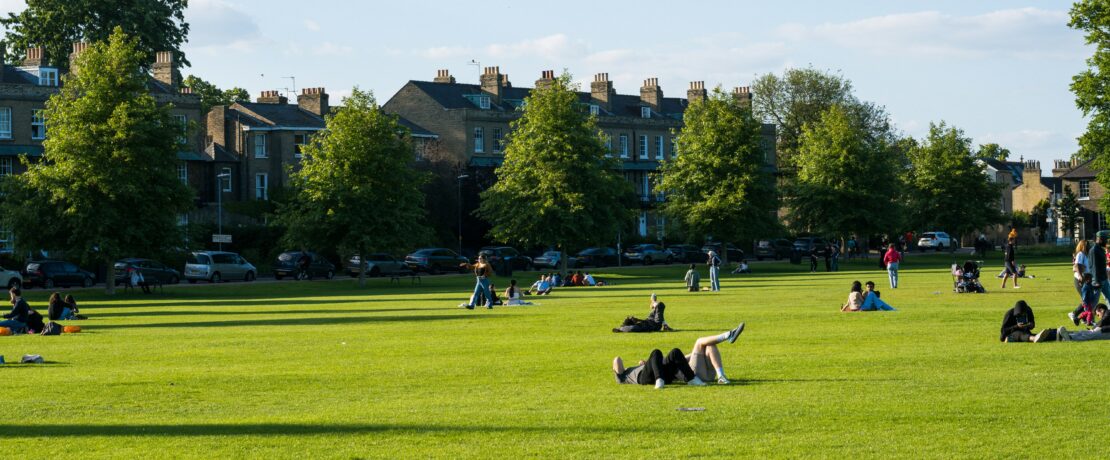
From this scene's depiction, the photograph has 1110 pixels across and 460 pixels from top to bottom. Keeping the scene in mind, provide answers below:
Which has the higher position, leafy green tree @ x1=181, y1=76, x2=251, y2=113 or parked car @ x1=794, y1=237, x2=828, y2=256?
leafy green tree @ x1=181, y1=76, x2=251, y2=113

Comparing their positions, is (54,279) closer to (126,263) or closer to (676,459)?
(126,263)

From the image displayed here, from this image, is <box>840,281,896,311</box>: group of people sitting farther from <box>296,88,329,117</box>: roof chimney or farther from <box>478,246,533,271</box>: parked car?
<box>296,88,329,117</box>: roof chimney

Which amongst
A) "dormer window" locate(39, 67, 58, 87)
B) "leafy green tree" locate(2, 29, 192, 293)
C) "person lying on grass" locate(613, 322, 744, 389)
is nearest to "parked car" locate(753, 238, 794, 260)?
"dormer window" locate(39, 67, 58, 87)

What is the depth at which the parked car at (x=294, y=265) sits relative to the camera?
254 ft

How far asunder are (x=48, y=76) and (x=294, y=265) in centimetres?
2431

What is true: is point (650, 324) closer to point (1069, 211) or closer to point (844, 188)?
point (844, 188)

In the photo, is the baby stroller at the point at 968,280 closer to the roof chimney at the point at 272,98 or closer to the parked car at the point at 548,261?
the parked car at the point at 548,261

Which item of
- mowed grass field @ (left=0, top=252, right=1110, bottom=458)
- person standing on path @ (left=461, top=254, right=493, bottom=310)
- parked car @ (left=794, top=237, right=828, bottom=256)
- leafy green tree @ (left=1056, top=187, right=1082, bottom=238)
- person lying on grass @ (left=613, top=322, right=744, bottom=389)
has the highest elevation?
leafy green tree @ (left=1056, top=187, right=1082, bottom=238)

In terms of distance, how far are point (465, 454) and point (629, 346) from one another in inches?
516

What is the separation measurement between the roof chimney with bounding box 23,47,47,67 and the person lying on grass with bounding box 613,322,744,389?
78.0 meters

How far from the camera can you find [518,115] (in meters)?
110

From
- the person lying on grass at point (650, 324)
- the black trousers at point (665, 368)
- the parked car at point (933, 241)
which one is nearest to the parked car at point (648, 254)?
the parked car at point (933, 241)

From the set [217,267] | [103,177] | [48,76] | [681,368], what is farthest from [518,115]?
[681,368]

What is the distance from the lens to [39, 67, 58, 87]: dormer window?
88.4 metres
